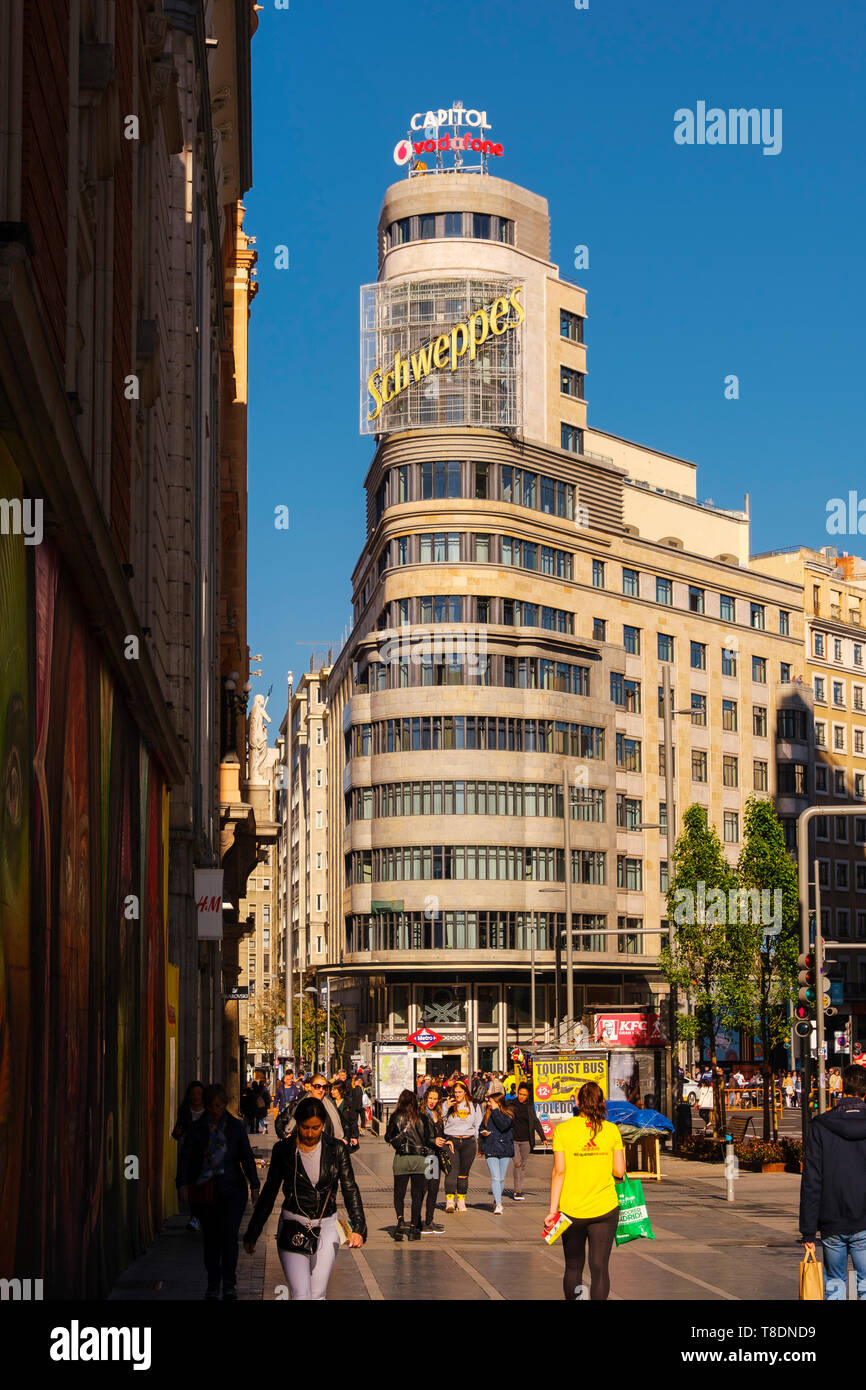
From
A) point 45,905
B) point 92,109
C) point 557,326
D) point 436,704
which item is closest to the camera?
point 45,905

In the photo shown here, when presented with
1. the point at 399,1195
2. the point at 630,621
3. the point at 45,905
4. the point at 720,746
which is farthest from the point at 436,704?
the point at 45,905

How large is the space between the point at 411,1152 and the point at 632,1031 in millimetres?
20098

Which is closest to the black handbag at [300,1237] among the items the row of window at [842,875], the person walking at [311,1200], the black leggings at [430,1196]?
the person walking at [311,1200]

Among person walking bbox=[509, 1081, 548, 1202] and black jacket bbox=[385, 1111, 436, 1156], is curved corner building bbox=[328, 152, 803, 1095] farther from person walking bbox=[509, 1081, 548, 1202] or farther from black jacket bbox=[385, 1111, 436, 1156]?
black jacket bbox=[385, 1111, 436, 1156]

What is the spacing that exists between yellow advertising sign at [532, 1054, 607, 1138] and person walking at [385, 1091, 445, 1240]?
15979mm

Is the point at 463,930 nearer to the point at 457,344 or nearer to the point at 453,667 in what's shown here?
the point at 453,667

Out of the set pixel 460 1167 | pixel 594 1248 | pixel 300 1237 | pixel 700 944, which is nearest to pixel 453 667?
pixel 700 944

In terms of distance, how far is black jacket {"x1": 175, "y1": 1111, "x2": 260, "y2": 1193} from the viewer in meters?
15.2

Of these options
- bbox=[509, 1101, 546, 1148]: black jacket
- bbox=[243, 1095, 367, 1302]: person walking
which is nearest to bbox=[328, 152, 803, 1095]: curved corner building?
bbox=[509, 1101, 546, 1148]: black jacket

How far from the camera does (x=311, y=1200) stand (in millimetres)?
11273

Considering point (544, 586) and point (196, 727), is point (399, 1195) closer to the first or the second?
point (196, 727)
